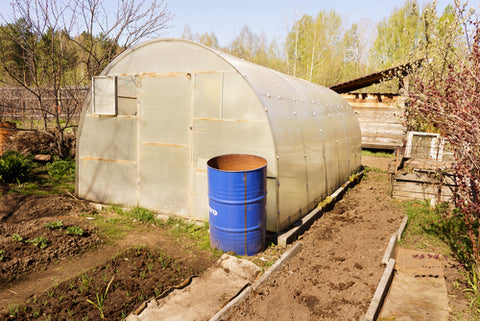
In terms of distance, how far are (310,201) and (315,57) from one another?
96.9 ft

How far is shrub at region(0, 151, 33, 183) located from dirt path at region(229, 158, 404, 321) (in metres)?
8.33

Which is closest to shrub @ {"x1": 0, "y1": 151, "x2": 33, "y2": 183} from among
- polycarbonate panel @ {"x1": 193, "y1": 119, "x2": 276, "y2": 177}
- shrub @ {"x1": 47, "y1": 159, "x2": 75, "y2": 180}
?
shrub @ {"x1": 47, "y1": 159, "x2": 75, "y2": 180}

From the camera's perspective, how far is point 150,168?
23.4 ft

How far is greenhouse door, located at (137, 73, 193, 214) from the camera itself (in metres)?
6.66

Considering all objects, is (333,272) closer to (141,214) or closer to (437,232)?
(437,232)

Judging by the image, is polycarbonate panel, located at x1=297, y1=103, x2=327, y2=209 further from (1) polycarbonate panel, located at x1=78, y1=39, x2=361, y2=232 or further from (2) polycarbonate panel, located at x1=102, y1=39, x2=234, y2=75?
(2) polycarbonate panel, located at x1=102, y1=39, x2=234, y2=75

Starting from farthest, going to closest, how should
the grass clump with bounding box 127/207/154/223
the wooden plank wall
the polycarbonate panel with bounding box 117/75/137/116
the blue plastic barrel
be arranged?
the wooden plank wall → the polycarbonate panel with bounding box 117/75/137/116 → the grass clump with bounding box 127/207/154/223 → the blue plastic barrel

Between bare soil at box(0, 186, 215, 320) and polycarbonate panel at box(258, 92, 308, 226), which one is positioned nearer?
bare soil at box(0, 186, 215, 320)

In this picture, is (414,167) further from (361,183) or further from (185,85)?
(185,85)

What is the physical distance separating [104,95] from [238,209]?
4.47m

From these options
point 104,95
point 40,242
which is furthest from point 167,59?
point 40,242

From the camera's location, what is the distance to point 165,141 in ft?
22.5

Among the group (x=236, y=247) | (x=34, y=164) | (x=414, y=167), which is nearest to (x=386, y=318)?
(x=236, y=247)

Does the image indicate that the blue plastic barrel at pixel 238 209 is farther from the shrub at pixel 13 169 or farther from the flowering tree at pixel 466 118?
the shrub at pixel 13 169
